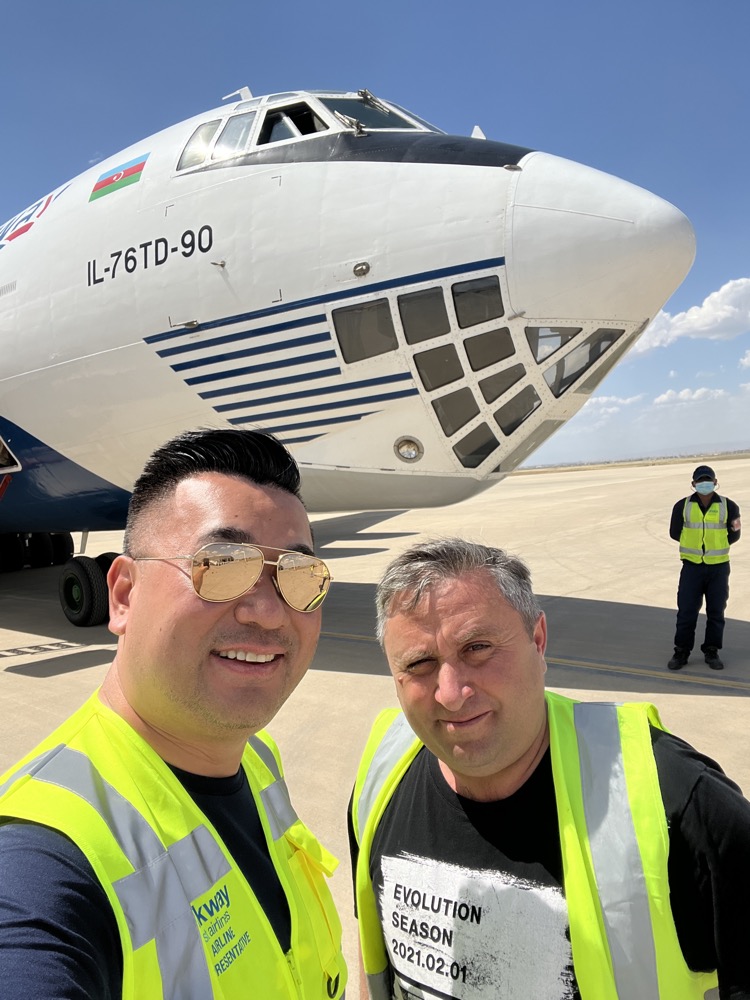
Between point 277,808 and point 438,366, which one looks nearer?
point 277,808

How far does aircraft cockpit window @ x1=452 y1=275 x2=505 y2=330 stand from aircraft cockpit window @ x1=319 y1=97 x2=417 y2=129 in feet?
7.84

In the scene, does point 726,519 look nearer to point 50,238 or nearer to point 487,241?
point 487,241

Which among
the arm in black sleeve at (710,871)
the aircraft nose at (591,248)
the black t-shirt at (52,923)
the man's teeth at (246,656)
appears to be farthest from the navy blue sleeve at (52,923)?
the aircraft nose at (591,248)

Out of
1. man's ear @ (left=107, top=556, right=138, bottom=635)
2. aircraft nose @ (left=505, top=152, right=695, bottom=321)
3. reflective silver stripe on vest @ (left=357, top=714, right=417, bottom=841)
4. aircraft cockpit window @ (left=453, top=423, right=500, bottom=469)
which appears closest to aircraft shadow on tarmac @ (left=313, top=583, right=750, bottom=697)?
aircraft cockpit window @ (left=453, top=423, right=500, bottom=469)

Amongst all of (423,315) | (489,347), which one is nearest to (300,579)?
(489,347)

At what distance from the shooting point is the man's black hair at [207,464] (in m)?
1.62

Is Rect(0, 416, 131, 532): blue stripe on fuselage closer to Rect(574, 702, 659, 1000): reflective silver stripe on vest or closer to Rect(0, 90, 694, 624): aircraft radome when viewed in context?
Rect(0, 90, 694, 624): aircraft radome

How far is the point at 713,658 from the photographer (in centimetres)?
633

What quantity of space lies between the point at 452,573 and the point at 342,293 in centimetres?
492

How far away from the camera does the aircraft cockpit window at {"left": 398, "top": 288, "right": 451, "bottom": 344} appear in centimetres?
580

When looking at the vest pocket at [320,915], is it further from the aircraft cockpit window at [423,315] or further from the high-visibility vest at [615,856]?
the aircraft cockpit window at [423,315]

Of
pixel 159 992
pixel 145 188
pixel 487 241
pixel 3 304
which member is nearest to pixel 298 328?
pixel 487 241

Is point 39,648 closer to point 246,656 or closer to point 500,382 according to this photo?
point 500,382

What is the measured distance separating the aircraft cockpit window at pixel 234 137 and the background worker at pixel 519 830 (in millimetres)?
6612
